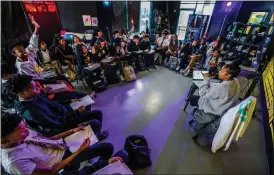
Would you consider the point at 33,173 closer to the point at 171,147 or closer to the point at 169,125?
the point at 171,147

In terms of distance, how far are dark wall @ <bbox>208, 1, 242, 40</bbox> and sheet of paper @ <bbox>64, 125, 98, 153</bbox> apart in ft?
23.9

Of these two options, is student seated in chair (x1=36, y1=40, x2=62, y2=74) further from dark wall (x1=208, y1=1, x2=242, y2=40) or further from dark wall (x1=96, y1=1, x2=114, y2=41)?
dark wall (x1=208, y1=1, x2=242, y2=40)

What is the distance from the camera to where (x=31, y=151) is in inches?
41.0

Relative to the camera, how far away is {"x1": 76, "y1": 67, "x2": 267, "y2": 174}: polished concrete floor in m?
1.91

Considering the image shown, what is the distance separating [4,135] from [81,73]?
2816 millimetres

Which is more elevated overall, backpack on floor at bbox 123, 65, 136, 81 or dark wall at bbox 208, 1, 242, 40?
dark wall at bbox 208, 1, 242, 40

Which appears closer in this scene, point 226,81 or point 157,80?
point 226,81

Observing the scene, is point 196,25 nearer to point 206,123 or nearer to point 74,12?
point 74,12

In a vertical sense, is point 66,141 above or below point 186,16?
below

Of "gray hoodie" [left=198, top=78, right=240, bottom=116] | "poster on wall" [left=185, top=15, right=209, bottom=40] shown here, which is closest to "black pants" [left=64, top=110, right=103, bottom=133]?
"gray hoodie" [left=198, top=78, right=240, bottom=116]

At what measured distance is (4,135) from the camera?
0.89 metres

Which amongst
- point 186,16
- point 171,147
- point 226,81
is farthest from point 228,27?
point 171,147

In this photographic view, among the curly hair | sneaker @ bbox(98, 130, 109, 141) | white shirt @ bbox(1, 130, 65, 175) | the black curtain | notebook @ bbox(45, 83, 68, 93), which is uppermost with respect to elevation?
the black curtain

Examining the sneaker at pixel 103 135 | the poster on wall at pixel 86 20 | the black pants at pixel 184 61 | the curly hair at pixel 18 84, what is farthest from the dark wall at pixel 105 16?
the curly hair at pixel 18 84
